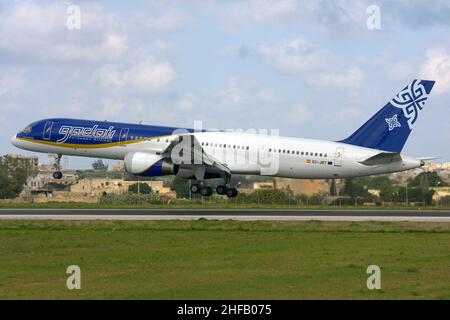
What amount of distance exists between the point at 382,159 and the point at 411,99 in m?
6.03

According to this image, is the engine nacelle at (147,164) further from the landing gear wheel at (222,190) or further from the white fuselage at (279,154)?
the landing gear wheel at (222,190)

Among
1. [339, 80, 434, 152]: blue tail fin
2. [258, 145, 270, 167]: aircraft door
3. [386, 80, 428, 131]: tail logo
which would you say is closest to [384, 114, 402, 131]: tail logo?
[339, 80, 434, 152]: blue tail fin

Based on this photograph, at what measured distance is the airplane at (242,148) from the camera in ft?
190

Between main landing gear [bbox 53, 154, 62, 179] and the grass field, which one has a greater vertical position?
main landing gear [bbox 53, 154, 62, 179]

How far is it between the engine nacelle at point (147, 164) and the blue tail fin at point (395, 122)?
43.9 feet

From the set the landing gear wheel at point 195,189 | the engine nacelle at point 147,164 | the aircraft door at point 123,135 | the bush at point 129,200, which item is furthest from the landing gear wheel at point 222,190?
the bush at point 129,200

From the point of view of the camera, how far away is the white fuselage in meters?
58.2

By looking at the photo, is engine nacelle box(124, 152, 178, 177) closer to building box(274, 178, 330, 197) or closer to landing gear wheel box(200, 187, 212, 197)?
landing gear wheel box(200, 187, 212, 197)

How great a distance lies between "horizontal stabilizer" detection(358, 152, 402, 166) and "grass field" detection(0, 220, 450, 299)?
12.7 m

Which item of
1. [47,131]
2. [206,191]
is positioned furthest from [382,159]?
[47,131]

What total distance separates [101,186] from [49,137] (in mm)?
34523

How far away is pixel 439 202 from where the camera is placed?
76.8m

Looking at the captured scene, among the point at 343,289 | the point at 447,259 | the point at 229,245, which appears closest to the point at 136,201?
the point at 229,245
